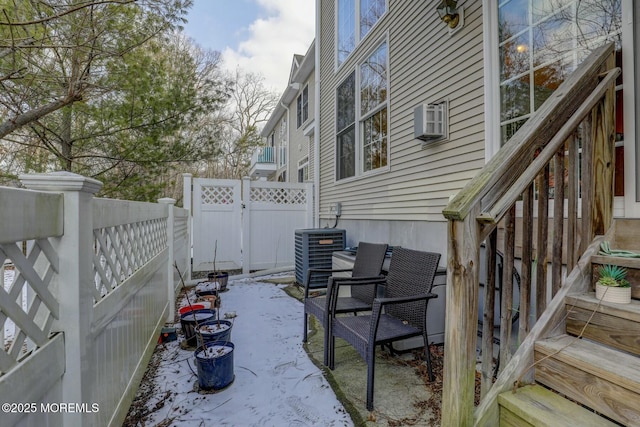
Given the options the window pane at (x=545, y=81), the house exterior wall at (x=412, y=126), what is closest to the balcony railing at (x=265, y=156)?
the house exterior wall at (x=412, y=126)

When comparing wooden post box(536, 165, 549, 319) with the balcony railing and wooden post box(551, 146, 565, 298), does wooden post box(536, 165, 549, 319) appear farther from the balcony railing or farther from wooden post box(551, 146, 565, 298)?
the balcony railing

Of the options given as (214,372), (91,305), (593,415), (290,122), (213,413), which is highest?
(290,122)

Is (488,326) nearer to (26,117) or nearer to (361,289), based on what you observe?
(361,289)

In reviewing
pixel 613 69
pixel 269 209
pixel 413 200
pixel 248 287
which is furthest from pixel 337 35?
pixel 613 69

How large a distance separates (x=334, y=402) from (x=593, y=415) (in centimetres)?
A: 145

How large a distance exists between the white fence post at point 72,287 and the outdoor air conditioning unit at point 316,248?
4.15m

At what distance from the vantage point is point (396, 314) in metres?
2.75

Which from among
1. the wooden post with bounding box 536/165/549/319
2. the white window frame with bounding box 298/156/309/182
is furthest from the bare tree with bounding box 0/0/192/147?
the white window frame with bounding box 298/156/309/182

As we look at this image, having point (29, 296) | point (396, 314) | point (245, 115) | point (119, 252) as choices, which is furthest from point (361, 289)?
point (245, 115)

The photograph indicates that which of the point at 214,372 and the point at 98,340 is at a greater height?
the point at 98,340

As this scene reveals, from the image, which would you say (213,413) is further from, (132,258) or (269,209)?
(269,209)

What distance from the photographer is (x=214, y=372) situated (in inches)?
94.1

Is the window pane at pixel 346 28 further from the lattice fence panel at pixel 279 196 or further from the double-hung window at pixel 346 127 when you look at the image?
the lattice fence panel at pixel 279 196

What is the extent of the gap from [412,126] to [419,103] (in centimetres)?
27
